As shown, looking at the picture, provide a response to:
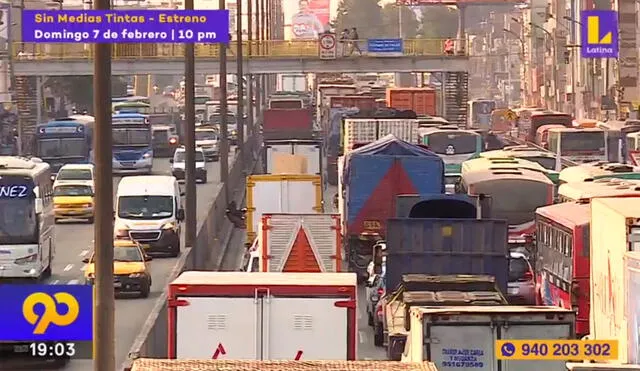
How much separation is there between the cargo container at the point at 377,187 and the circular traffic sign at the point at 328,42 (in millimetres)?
40540

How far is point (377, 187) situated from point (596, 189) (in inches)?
272

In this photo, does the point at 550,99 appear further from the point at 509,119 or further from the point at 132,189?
the point at 132,189

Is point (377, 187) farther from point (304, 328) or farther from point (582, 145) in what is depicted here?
point (582, 145)

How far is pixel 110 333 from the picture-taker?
Answer: 748 inches

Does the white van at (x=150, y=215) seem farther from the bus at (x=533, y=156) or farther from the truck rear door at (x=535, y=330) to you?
the truck rear door at (x=535, y=330)

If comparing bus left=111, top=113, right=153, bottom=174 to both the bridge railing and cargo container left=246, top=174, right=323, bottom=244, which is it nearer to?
the bridge railing

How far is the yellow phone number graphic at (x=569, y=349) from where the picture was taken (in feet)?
41.5

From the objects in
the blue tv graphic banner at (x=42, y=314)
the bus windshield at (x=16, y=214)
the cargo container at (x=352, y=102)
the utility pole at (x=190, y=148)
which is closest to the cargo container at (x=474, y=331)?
the blue tv graphic banner at (x=42, y=314)

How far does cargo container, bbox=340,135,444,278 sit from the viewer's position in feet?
119

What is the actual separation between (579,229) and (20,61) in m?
59.4

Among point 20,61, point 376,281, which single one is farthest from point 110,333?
point 20,61

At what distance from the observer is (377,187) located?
36.6 meters

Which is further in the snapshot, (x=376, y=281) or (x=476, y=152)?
(x=476, y=152)

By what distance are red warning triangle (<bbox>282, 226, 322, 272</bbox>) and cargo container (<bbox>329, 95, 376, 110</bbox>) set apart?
49.6m
